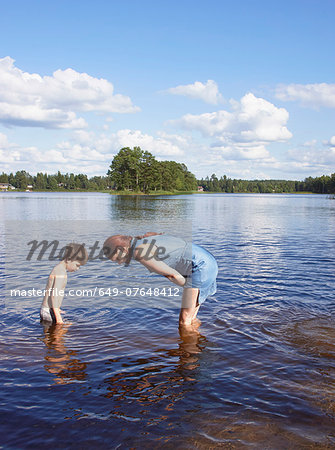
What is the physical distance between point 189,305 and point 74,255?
2.58 metres

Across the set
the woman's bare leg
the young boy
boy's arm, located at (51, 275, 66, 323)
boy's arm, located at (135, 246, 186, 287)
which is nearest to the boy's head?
the young boy

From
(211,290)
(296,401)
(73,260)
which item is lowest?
(296,401)

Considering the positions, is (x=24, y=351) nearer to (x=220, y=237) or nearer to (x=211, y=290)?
(x=211, y=290)

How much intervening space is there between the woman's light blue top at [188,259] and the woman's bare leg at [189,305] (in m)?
0.11

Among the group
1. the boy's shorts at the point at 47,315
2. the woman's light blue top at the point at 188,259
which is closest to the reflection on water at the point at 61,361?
the boy's shorts at the point at 47,315

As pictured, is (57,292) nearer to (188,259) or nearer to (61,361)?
(61,361)

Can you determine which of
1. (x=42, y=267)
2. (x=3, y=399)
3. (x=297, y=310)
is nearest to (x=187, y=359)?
(x=3, y=399)

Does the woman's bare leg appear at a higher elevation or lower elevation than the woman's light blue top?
lower

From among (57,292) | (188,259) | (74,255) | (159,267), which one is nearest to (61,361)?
(57,292)

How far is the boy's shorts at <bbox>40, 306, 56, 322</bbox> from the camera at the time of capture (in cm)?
829

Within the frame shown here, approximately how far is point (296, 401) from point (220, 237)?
21.1 metres

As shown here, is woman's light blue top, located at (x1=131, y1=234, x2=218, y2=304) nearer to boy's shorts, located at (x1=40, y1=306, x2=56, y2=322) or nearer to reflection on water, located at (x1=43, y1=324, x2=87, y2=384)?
reflection on water, located at (x1=43, y1=324, x2=87, y2=384)

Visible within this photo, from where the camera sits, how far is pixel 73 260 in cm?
786

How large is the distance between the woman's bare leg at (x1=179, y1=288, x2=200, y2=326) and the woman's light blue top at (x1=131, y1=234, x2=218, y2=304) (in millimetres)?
106
